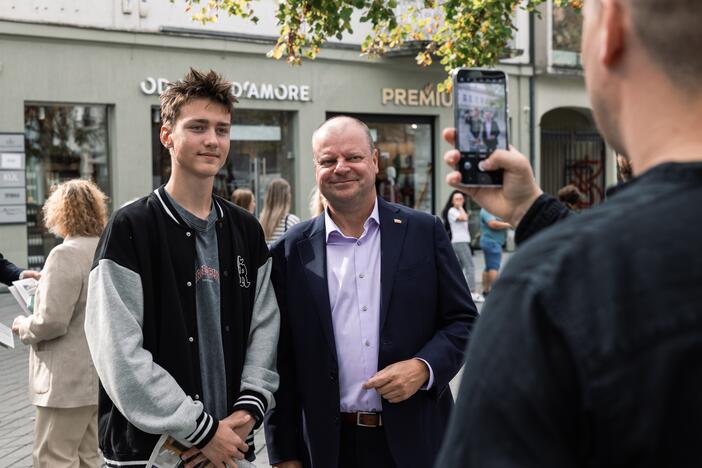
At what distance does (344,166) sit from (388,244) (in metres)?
0.34

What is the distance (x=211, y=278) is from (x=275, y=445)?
2.21ft

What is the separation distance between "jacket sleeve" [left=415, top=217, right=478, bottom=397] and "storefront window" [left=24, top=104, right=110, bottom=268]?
1320cm

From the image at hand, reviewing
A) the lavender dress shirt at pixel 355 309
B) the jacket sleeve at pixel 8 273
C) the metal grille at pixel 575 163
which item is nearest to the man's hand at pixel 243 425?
the lavender dress shirt at pixel 355 309

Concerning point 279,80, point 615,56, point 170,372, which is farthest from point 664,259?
point 279,80

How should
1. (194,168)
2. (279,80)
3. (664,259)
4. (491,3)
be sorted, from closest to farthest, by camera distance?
1. (664,259)
2. (194,168)
3. (491,3)
4. (279,80)

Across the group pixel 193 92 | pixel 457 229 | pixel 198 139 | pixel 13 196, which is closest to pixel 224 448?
pixel 198 139

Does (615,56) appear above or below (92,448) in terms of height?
above

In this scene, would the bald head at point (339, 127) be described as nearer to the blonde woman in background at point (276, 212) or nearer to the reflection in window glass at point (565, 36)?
the blonde woman in background at point (276, 212)

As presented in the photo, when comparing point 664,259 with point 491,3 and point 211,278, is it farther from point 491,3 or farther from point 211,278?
point 491,3

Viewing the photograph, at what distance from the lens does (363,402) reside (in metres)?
3.20

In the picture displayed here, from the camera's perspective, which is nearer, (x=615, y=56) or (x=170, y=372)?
(x=615, y=56)

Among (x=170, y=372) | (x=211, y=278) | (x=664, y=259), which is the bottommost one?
(x=170, y=372)

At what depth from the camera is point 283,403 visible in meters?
3.32

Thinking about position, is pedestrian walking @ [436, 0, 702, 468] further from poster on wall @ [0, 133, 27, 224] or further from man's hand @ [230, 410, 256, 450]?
poster on wall @ [0, 133, 27, 224]
